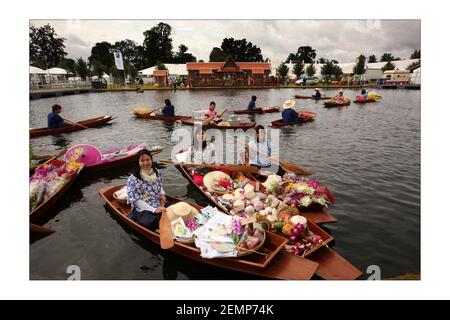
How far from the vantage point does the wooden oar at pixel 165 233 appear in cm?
525

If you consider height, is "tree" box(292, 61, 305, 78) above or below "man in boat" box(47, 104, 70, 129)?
above

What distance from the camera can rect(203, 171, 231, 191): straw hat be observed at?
7.71 metres

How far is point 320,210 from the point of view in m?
Result: 7.09

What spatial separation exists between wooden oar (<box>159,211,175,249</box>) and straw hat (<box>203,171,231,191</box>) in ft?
6.67

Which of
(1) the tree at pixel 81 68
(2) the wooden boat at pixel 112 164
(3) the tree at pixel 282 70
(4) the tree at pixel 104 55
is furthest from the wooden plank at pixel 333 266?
(4) the tree at pixel 104 55

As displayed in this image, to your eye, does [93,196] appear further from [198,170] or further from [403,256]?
[403,256]

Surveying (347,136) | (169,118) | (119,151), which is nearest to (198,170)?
(119,151)

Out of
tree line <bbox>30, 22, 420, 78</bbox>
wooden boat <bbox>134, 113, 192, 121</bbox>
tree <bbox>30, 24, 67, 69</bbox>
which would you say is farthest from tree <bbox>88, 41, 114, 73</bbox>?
wooden boat <bbox>134, 113, 192, 121</bbox>

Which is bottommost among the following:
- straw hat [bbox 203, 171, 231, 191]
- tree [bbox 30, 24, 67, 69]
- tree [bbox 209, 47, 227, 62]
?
straw hat [bbox 203, 171, 231, 191]

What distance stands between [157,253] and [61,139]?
39.6 feet

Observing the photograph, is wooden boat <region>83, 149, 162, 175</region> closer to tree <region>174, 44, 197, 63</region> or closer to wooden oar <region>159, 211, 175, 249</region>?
wooden oar <region>159, 211, 175, 249</region>

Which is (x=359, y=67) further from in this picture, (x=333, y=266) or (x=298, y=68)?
(x=333, y=266)

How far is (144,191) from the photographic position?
5961mm

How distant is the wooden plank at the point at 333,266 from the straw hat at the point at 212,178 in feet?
10.7
